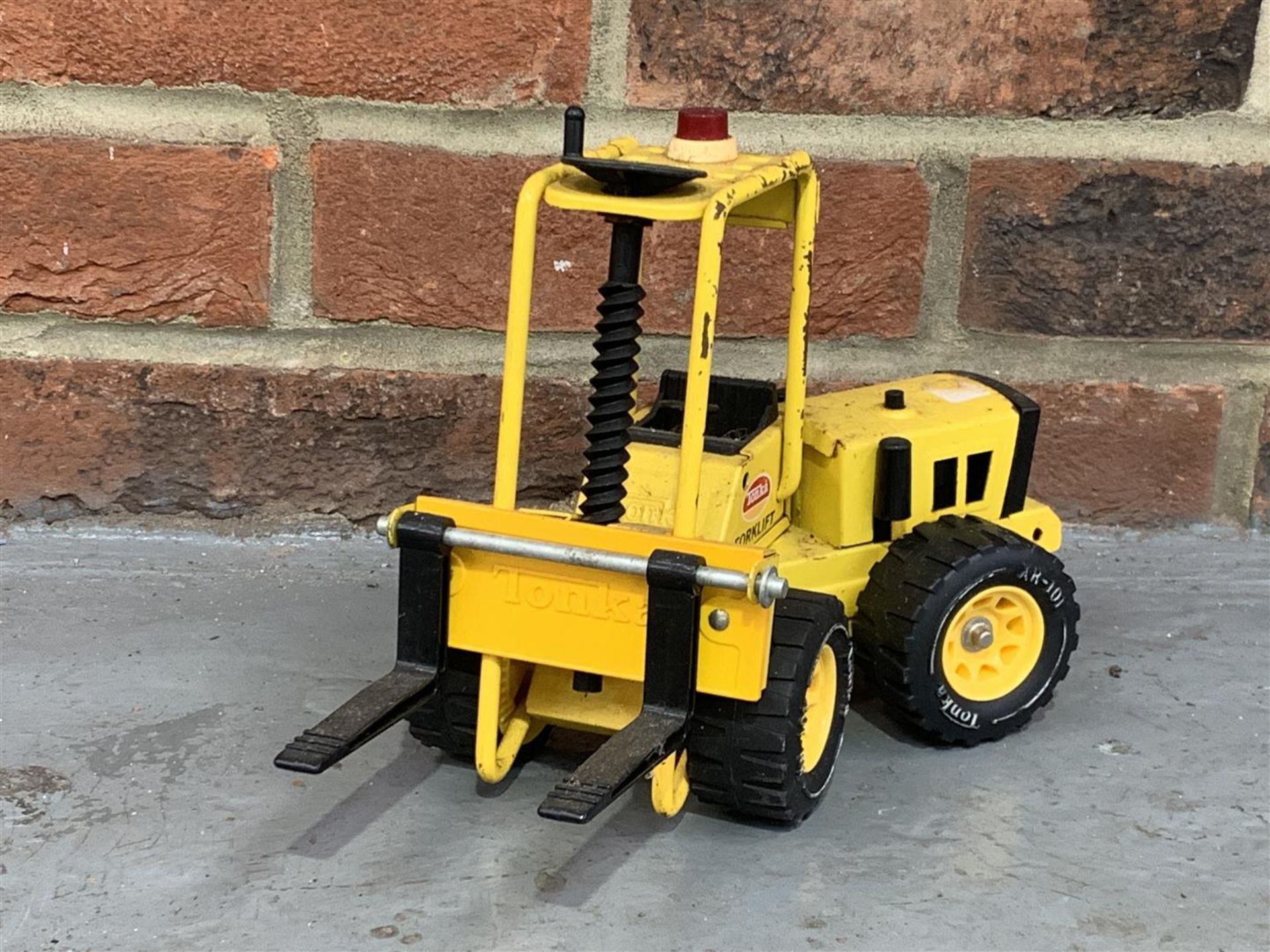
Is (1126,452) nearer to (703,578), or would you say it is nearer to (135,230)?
(703,578)

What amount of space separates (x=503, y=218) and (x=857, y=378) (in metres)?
0.35

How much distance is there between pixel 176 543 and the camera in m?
1.55

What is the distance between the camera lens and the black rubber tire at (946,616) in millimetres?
1197

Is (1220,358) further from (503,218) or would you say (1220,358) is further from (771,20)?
(503,218)

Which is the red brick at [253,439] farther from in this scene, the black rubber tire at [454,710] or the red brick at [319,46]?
the black rubber tire at [454,710]

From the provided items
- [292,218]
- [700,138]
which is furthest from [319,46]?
[700,138]

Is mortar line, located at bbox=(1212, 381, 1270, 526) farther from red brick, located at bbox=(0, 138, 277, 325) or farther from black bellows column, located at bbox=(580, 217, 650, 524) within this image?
red brick, located at bbox=(0, 138, 277, 325)

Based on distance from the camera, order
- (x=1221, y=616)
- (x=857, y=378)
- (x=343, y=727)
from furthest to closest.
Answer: (x=857, y=378)
(x=1221, y=616)
(x=343, y=727)

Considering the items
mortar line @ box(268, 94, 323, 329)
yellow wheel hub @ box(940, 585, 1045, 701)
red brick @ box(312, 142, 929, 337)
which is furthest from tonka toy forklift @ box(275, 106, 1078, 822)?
mortar line @ box(268, 94, 323, 329)

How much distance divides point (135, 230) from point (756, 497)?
64 cm

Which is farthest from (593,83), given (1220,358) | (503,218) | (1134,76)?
(1220,358)

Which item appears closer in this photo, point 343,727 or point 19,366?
point 343,727

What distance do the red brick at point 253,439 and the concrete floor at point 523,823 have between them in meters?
0.14

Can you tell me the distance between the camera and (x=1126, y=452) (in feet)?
5.28
